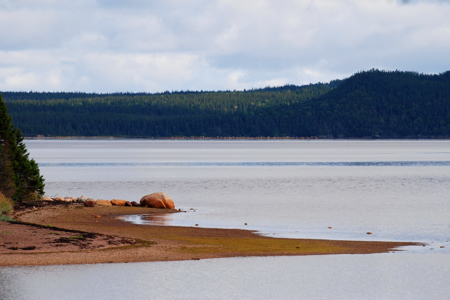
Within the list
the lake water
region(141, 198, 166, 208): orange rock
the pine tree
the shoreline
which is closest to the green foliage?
the shoreline

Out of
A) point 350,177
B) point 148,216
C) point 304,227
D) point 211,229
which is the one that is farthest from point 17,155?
point 350,177

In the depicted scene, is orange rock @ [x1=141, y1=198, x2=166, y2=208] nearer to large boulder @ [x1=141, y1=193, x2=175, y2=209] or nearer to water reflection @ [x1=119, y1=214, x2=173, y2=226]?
large boulder @ [x1=141, y1=193, x2=175, y2=209]

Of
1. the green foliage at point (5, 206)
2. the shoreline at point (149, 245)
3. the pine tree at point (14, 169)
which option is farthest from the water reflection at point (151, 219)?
the pine tree at point (14, 169)

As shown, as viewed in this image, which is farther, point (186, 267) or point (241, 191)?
point (241, 191)

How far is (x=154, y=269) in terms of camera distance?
70.6 ft

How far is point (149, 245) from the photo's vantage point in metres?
25.7

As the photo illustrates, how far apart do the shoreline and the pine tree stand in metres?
5.68

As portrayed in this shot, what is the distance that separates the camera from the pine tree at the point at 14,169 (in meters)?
38.2

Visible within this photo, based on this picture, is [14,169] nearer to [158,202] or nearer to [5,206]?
[5,206]

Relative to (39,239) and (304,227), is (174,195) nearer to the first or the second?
(304,227)

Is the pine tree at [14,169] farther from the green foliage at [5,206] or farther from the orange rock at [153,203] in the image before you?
the orange rock at [153,203]

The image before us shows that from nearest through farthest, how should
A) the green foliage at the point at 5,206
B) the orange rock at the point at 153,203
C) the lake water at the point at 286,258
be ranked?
the lake water at the point at 286,258, the green foliage at the point at 5,206, the orange rock at the point at 153,203

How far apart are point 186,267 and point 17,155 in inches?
869

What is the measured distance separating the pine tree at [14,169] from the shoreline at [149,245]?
5682mm
